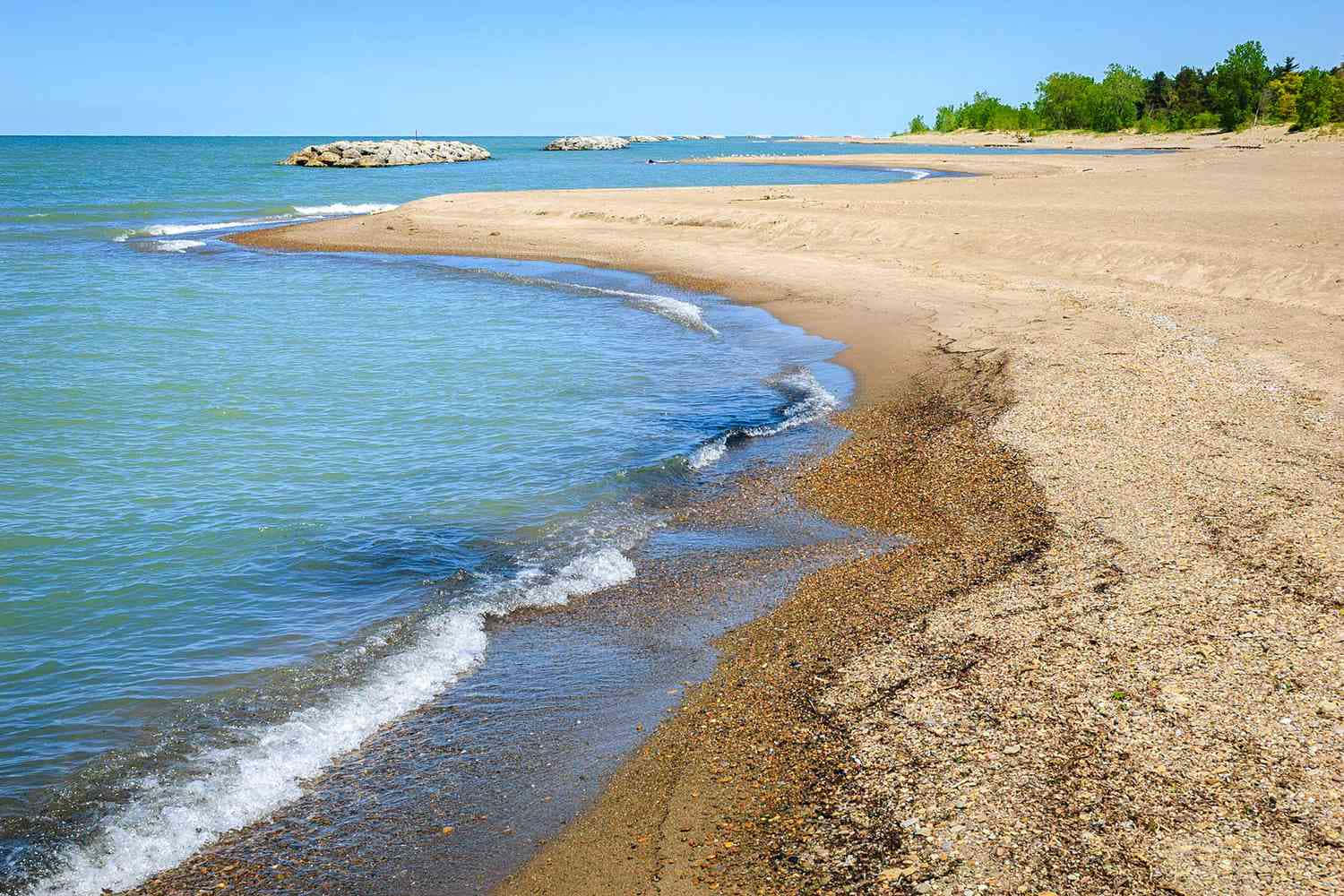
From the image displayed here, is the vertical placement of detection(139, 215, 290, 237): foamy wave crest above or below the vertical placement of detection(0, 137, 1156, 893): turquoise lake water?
above

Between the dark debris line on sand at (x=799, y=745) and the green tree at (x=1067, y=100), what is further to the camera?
the green tree at (x=1067, y=100)

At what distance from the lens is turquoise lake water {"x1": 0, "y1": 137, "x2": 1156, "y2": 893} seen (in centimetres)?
625

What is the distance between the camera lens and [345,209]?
5138cm

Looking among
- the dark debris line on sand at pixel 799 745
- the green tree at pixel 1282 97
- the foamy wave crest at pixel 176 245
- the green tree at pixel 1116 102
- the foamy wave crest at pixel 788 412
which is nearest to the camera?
the dark debris line on sand at pixel 799 745

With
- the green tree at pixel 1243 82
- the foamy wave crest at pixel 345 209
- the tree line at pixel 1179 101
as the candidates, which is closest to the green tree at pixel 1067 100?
the tree line at pixel 1179 101

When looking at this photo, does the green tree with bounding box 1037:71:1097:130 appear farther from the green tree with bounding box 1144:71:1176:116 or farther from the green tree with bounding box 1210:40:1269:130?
the green tree with bounding box 1210:40:1269:130

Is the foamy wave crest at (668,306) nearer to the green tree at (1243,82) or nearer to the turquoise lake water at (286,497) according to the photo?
the turquoise lake water at (286,497)

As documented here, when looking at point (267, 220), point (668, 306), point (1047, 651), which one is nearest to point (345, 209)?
point (267, 220)

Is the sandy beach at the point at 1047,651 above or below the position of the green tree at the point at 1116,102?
below

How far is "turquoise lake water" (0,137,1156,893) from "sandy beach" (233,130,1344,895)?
2.19 metres

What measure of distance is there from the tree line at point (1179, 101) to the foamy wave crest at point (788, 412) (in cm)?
8085

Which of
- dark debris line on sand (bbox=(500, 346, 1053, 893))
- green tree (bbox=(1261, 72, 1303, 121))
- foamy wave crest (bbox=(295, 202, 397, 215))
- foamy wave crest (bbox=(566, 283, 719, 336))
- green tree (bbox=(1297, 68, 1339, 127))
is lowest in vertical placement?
dark debris line on sand (bbox=(500, 346, 1053, 893))

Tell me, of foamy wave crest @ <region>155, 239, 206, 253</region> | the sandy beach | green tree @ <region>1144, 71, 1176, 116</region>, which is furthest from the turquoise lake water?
green tree @ <region>1144, 71, 1176, 116</region>

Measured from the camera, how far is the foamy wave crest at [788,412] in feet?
41.0
